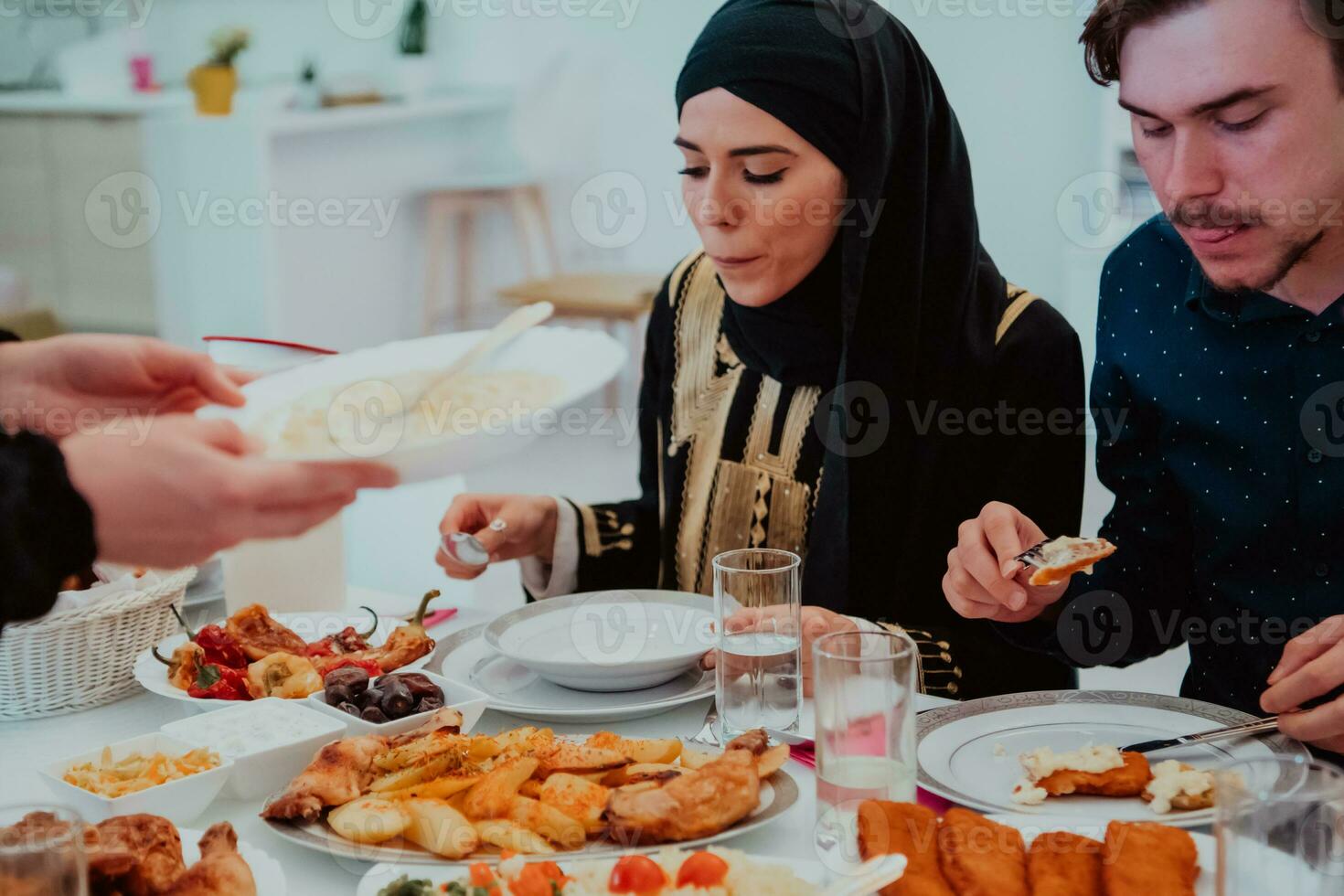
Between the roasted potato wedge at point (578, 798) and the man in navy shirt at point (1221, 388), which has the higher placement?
the man in navy shirt at point (1221, 388)

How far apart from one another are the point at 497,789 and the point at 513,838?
0.19ft

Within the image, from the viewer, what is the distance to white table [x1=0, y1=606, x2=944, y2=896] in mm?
1014

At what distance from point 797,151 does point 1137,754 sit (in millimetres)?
840

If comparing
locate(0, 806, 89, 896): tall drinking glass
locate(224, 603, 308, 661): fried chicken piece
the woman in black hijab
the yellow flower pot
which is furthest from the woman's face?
the yellow flower pot

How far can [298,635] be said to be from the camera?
151 centimetres

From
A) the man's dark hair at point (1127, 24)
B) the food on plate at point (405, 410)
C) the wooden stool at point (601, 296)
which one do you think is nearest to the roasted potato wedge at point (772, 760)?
the food on plate at point (405, 410)

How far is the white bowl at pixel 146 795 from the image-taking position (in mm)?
1036

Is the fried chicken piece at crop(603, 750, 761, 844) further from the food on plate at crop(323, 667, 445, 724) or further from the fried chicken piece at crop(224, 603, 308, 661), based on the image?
the fried chicken piece at crop(224, 603, 308, 661)

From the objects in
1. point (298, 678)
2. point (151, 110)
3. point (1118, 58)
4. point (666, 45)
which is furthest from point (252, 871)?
point (666, 45)

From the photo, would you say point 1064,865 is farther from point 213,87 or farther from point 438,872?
point 213,87

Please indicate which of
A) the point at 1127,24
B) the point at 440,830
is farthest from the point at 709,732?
the point at 1127,24

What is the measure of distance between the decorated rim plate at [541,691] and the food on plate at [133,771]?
269 mm

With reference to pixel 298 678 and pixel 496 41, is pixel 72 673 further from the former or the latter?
pixel 496 41

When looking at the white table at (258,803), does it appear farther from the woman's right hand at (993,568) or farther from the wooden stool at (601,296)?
the wooden stool at (601,296)
